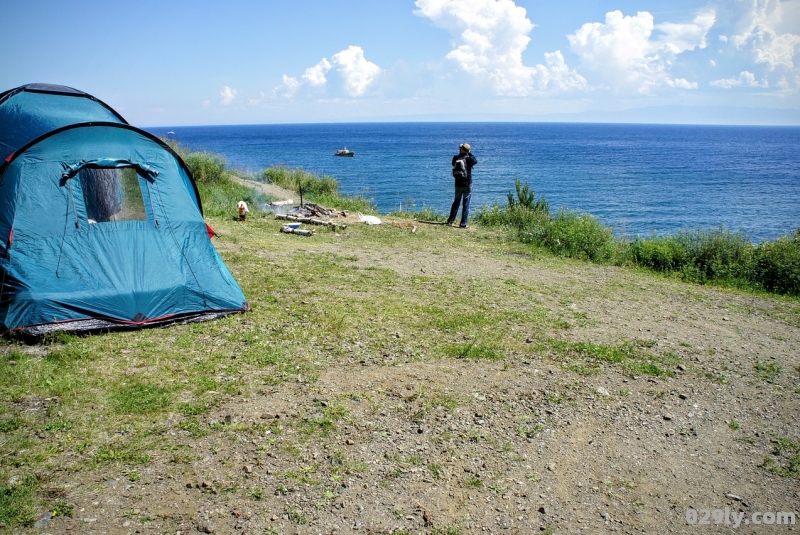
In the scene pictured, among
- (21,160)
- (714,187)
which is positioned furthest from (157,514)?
(714,187)

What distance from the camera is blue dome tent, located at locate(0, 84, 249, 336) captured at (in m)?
6.60

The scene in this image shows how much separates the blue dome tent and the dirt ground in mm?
2480

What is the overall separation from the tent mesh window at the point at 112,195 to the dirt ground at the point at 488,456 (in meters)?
3.61

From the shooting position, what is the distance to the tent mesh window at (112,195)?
23.8 ft

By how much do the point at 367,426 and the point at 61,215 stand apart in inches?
198

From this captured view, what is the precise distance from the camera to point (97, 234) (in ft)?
23.3

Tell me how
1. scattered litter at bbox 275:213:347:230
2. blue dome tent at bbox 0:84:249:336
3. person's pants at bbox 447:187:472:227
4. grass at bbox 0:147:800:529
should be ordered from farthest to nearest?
1. person's pants at bbox 447:187:472:227
2. scattered litter at bbox 275:213:347:230
3. blue dome tent at bbox 0:84:249:336
4. grass at bbox 0:147:800:529

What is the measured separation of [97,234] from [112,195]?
0.62 metres

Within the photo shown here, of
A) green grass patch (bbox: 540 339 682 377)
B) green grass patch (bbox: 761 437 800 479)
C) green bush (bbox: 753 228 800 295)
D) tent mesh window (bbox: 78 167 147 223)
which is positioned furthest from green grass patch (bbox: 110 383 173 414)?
green bush (bbox: 753 228 800 295)

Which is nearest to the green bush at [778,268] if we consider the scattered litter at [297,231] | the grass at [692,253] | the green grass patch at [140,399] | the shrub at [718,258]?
the grass at [692,253]

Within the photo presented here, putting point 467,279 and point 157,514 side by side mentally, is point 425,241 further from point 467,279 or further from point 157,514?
point 157,514

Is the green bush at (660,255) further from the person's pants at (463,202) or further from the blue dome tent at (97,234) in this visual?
the blue dome tent at (97,234)

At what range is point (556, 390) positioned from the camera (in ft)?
20.3

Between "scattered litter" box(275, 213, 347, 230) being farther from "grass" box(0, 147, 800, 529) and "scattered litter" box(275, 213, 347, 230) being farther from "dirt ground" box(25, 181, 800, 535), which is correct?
"dirt ground" box(25, 181, 800, 535)
